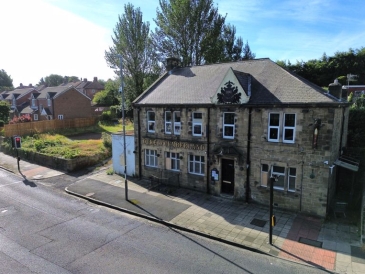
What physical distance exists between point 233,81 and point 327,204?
8619mm

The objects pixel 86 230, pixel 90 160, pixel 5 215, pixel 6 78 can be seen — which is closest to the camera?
pixel 86 230

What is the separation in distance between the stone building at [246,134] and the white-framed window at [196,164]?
7 centimetres

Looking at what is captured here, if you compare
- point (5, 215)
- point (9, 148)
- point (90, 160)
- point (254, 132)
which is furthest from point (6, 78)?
point (254, 132)

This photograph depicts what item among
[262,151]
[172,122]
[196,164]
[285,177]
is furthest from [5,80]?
[285,177]

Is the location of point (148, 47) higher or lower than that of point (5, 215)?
higher

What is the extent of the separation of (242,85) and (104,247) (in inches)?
448

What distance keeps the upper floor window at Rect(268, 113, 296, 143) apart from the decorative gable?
1931 millimetres

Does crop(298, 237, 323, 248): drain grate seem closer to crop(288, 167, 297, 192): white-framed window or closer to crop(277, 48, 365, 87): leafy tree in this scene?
crop(288, 167, 297, 192): white-framed window

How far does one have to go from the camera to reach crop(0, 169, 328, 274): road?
9.63 metres

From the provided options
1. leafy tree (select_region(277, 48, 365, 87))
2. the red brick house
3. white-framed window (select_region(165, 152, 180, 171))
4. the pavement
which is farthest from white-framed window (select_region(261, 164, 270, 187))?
the red brick house

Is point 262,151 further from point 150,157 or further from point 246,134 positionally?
point 150,157

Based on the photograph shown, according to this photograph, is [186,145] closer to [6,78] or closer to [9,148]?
[9,148]

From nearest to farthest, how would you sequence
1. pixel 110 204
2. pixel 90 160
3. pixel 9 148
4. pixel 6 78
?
1. pixel 110 204
2. pixel 90 160
3. pixel 9 148
4. pixel 6 78

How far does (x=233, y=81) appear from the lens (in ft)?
49.7
